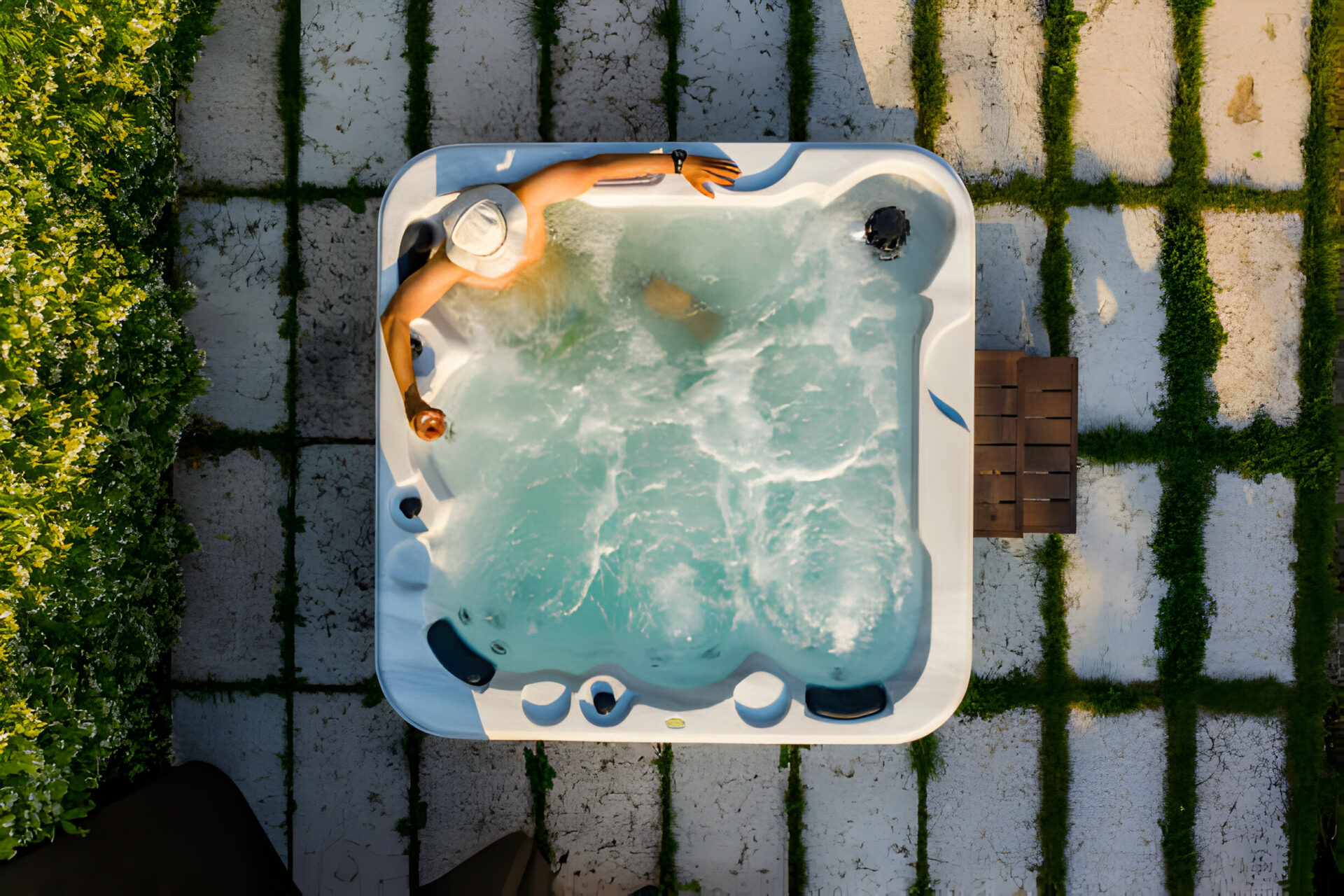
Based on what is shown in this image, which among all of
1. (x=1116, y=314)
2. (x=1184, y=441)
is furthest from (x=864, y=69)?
(x=1184, y=441)

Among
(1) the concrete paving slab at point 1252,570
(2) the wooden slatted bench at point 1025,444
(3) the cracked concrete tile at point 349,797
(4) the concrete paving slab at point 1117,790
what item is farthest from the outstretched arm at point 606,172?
(4) the concrete paving slab at point 1117,790

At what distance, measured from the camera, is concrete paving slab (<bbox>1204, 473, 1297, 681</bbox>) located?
3012 millimetres

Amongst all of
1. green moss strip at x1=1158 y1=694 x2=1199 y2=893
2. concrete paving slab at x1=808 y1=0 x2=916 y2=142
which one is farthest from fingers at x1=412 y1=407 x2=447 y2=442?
green moss strip at x1=1158 y1=694 x2=1199 y2=893

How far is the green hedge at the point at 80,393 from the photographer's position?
2.20m

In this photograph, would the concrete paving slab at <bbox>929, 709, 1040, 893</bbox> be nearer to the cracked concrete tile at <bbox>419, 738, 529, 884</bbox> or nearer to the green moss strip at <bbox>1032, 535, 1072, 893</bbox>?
the green moss strip at <bbox>1032, 535, 1072, 893</bbox>

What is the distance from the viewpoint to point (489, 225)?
2.42 metres

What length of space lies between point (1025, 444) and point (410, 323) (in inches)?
93.1

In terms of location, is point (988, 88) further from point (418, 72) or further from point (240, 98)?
point (240, 98)

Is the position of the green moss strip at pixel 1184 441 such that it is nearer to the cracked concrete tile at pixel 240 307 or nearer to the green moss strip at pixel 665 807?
the green moss strip at pixel 665 807

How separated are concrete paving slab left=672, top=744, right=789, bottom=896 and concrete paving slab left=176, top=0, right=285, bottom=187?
10.1 ft

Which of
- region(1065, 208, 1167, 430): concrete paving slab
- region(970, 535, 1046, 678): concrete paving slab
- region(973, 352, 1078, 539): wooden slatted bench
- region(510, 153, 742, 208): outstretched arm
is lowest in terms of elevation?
region(970, 535, 1046, 678): concrete paving slab

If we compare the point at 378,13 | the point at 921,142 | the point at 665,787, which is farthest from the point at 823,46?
the point at 665,787

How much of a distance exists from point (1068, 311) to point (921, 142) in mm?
955

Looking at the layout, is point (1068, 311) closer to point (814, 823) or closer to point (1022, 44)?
point (1022, 44)
